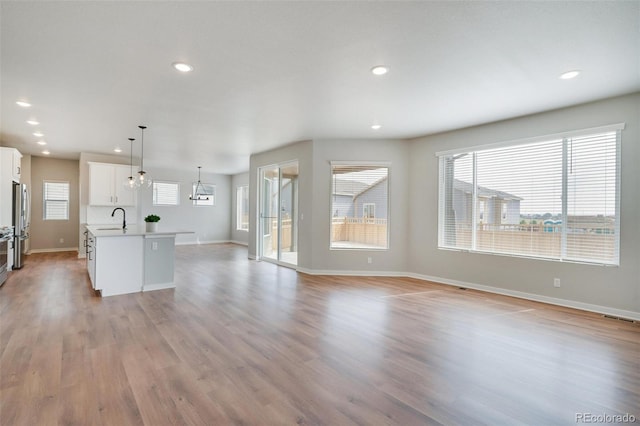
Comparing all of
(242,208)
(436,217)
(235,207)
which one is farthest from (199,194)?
(436,217)

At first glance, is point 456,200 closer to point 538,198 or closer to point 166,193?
point 538,198

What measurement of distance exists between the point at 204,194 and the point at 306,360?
32.4 feet

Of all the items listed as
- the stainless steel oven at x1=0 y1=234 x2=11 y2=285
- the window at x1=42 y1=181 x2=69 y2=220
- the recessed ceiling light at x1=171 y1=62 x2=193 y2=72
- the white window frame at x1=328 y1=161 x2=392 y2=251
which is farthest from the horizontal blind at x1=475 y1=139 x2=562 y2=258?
the window at x1=42 y1=181 x2=69 y2=220

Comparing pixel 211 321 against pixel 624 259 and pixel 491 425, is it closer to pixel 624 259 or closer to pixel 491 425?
pixel 491 425

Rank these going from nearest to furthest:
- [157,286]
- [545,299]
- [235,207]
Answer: [545,299]
[157,286]
[235,207]

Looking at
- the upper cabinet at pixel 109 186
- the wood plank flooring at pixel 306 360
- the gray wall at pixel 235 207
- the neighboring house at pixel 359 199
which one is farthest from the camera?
the gray wall at pixel 235 207

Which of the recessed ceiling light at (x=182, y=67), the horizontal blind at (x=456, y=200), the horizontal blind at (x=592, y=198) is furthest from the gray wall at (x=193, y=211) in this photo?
the horizontal blind at (x=592, y=198)

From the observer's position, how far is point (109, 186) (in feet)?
24.8

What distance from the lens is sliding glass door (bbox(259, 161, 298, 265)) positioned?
273 inches

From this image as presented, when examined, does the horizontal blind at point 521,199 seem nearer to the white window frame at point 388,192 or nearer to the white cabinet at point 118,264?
the white window frame at point 388,192

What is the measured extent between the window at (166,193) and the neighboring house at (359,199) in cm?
700

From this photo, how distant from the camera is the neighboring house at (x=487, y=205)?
15.6 ft

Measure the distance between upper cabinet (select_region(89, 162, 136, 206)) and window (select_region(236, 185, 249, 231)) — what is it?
4.12 metres

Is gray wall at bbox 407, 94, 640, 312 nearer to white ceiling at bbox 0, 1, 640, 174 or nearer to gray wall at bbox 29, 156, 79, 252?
white ceiling at bbox 0, 1, 640, 174
